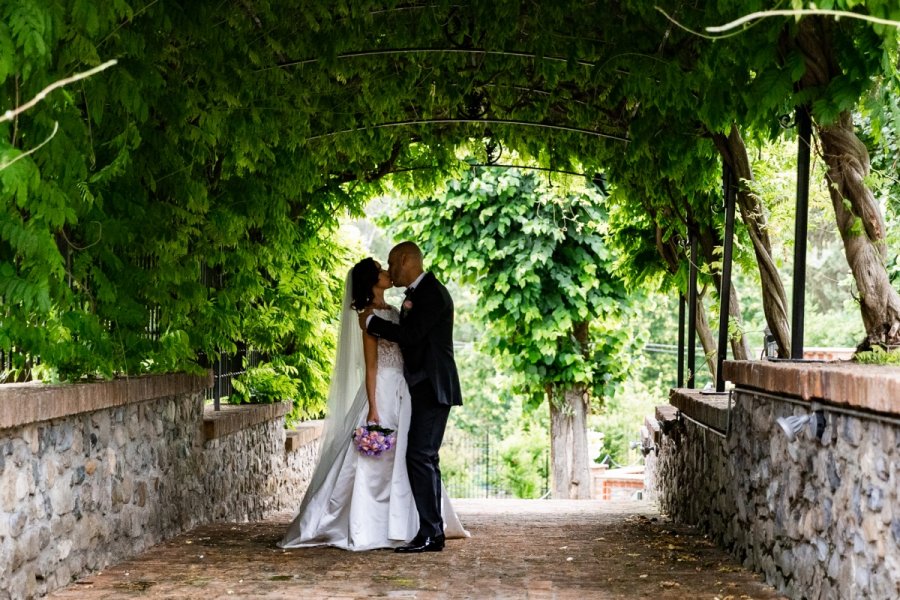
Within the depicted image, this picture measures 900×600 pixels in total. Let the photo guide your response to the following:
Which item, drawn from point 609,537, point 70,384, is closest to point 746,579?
point 609,537

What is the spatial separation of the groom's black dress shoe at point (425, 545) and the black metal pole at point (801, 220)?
2613mm

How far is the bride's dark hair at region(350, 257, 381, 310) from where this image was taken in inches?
297

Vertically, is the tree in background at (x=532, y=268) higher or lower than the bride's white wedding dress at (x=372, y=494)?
higher

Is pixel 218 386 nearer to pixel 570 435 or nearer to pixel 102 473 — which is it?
pixel 102 473

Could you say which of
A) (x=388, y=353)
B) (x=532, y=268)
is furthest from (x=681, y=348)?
(x=388, y=353)

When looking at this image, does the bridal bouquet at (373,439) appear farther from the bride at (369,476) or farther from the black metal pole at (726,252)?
the black metal pole at (726,252)

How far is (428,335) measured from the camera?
7.22 m

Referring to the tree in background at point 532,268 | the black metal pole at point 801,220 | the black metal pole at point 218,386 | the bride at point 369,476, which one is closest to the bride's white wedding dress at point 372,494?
the bride at point 369,476

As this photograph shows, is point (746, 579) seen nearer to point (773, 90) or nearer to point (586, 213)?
point (773, 90)

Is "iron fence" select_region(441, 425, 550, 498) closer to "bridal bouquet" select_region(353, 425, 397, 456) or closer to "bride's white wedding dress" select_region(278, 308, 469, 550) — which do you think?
"bride's white wedding dress" select_region(278, 308, 469, 550)

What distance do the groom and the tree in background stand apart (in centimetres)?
→ 829

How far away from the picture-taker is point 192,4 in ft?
21.3

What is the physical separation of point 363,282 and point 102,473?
2371 millimetres

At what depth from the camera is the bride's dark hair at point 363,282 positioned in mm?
7531
